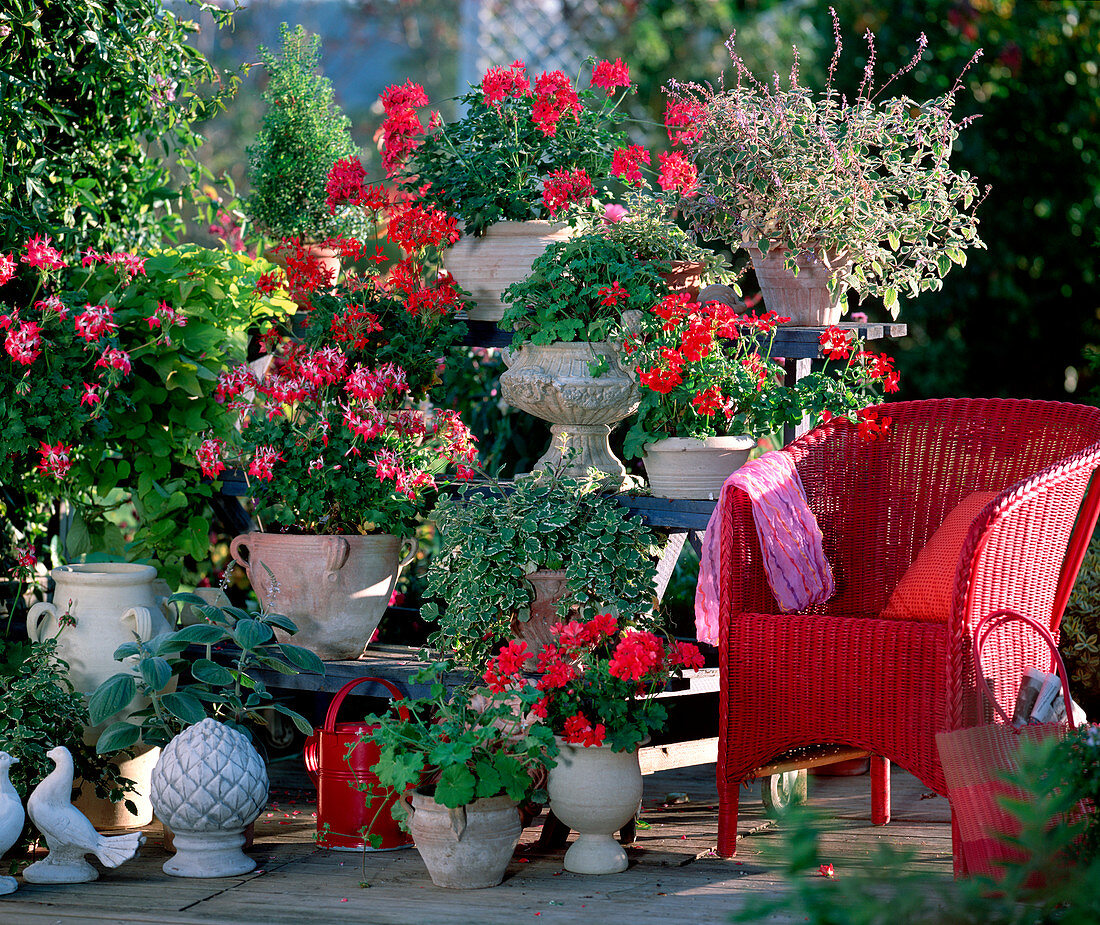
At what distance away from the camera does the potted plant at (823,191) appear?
2936mm

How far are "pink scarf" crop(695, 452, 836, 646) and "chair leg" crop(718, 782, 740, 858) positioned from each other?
0.33m

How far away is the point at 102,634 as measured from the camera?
116 inches

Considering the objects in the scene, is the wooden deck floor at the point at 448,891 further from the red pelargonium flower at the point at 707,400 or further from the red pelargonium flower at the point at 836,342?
the red pelargonium flower at the point at 836,342

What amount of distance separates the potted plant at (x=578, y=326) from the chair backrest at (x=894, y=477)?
1.46 ft

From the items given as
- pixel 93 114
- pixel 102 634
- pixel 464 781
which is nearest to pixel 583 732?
pixel 464 781

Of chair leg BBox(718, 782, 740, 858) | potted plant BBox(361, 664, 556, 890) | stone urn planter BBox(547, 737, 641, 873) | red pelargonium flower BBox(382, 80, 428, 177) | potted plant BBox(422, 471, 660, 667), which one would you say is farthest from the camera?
red pelargonium flower BBox(382, 80, 428, 177)

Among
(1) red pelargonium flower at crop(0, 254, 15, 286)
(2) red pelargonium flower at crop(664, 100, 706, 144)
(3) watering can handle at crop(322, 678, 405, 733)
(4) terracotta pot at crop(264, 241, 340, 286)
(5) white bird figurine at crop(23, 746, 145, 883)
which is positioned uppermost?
(2) red pelargonium flower at crop(664, 100, 706, 144)

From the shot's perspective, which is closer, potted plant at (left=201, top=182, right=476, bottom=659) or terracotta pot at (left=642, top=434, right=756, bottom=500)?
terracotta pot at (left=642, top=434, right=756, bottom=500)

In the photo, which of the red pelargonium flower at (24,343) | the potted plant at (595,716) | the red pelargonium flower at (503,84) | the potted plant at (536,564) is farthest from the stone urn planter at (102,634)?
the red pelargonium flower at (503,84)

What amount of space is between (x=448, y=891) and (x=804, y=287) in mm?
1531

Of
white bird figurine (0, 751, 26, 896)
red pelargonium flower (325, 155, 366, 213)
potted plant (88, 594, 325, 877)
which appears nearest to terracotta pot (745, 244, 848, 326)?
red pelargonium flower (325, 155, 366, 213)

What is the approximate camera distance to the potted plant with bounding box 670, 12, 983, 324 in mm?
2936

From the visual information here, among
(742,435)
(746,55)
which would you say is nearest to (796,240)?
(742,435)

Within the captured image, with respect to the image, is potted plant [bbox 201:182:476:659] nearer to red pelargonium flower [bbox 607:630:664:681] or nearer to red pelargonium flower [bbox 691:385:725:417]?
red pelargonium flower [bbox 691:385:725:417]
